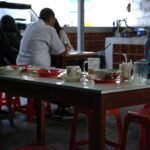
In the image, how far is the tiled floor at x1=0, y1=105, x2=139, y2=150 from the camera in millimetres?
3511

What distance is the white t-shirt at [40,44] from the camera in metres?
3.95

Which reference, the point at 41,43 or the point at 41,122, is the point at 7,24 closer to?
the point at 41,43

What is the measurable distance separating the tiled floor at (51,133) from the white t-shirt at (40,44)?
2.29 feet

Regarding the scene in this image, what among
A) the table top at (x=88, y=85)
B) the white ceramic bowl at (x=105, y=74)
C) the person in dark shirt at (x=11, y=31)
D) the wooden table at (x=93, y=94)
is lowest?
the wooden table at (x=93, y=94)

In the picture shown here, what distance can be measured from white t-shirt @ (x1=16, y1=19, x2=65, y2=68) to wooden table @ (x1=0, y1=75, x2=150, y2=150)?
1365mm

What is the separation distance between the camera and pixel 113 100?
2080 millimetres

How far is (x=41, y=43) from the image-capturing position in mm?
3969

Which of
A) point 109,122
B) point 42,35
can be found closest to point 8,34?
point 42,35

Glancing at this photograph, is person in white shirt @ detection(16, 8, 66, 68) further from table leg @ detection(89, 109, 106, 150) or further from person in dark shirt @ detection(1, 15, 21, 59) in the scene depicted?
table leg @ detection(89, 109, 106, 150)

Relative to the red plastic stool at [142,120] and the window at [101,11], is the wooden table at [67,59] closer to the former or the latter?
the red plastic stool at [142,120]

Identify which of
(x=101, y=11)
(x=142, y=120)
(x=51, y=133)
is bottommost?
(x=51, y=133)

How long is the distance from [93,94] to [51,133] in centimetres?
192

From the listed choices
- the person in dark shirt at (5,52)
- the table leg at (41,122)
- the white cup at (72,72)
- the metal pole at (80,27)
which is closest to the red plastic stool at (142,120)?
the white cup at (72,72)

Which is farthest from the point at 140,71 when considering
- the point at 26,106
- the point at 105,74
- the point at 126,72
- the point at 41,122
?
the point at 26,106
